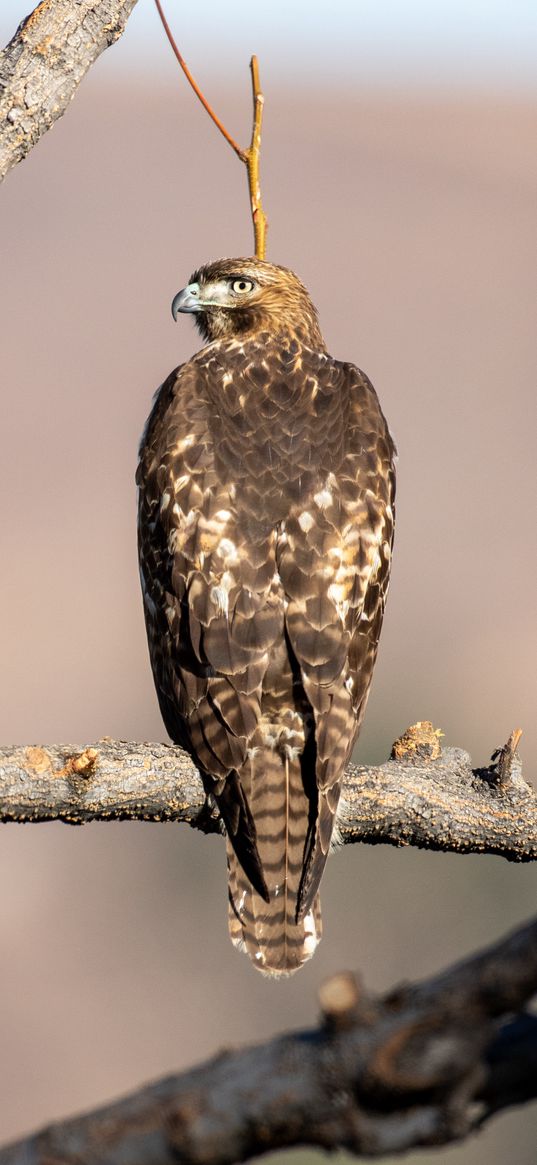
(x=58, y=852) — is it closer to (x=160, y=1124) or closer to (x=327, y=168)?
(x=160, y=1124)

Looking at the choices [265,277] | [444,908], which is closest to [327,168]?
[444,908]

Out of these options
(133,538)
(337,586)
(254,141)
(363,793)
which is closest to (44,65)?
(254,141)

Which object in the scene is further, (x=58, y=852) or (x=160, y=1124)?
(x=58, y=852)

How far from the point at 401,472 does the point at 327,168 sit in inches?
2235

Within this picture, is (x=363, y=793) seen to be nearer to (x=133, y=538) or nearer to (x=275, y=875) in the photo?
(x=275, y=875)

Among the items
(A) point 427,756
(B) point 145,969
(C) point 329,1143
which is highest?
(C) point 329,1143

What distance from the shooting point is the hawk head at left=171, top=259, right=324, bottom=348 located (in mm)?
6824

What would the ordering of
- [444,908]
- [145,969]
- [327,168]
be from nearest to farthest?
1. [444,908]
2. [145,969]
3. [327,168]

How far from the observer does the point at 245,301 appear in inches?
272

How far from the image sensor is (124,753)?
196 inches

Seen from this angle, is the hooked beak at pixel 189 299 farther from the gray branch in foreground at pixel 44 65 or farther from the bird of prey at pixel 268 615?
the gray branch in foreground at pixel 44 65

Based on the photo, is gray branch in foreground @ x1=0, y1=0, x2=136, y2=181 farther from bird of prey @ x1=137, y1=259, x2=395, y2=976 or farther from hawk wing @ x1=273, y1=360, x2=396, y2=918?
hawk wing @ x1=273, y1=360, x2=396, y2=918

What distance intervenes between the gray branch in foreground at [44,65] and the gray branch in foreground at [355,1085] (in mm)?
3007

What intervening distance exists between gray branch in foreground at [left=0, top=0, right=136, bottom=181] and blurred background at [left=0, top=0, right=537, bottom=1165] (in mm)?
3155
